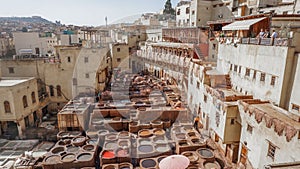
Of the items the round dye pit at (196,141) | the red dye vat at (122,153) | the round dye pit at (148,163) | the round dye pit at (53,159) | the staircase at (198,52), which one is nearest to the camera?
the round dye pit at (148,163)

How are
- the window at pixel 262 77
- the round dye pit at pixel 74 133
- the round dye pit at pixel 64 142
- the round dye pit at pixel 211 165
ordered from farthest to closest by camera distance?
the round dye pit at pixel 74 133, the round dye pit at pixel 64 142, the round dye pit at pixel 211 165, the window at pixel 262 77

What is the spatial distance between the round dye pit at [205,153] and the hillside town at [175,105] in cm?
8

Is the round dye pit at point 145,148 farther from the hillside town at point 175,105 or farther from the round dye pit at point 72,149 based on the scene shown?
the round dye pit at point 72,149

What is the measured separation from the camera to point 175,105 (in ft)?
77.7

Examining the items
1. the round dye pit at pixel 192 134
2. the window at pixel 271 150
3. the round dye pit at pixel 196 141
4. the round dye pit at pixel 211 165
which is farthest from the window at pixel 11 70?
the window at pixel 271 150

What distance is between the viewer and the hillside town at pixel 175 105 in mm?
12406

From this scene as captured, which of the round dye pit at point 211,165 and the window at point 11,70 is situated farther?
the window at point 11,70

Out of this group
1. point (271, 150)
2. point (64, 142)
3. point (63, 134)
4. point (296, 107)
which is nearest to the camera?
point (271, 150)

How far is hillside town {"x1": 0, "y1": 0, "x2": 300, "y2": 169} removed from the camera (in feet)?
40.7

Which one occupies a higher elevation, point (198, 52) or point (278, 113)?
point (198, 52)

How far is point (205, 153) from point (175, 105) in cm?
786

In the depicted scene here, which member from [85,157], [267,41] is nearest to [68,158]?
[85,157]

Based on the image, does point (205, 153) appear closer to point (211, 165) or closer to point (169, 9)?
point (211, 165)

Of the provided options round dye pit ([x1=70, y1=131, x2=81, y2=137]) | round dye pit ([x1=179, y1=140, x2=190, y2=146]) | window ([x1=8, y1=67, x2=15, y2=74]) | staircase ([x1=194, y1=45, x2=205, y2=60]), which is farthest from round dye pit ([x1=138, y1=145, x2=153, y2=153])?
window ([x1=8, y1=67, x2=15, y2=74])
